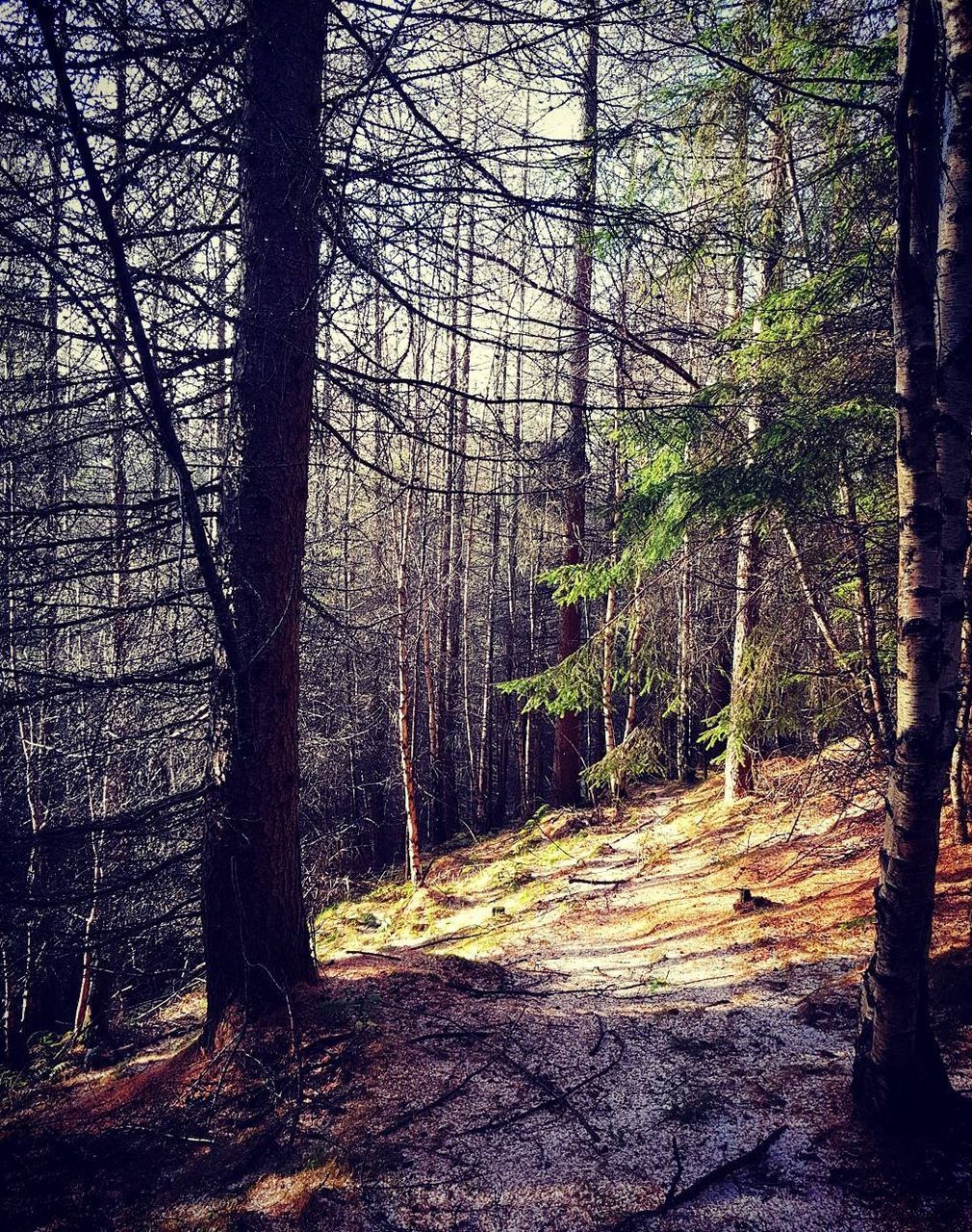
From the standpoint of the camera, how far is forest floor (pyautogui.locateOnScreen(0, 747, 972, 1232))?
8.65 feet

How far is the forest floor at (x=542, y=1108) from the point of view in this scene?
2637 millimetres

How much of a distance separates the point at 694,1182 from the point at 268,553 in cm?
364

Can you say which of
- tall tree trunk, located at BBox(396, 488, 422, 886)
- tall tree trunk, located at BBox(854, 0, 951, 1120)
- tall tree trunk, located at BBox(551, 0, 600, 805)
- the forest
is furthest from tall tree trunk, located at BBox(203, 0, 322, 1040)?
tall tree trunk, located at BBox(396, 488, 422, 886)

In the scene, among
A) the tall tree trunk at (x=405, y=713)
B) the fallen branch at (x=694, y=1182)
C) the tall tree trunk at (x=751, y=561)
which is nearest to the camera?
the fallen branch at (x=694, y=1182)

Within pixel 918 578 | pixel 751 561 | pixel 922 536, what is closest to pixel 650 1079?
pixel 918 578

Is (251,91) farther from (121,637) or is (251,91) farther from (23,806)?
(23,806)

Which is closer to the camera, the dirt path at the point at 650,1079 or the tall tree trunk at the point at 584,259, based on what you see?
the dirt path at the point at 650,1079

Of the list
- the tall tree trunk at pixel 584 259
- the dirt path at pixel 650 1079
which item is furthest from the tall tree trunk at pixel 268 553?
the tall tree trunk at pixel 584 259

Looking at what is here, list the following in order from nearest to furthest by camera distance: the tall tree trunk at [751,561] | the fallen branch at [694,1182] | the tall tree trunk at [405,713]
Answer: the fallen branch at [694,1182] → the tall tree trunk at [751,561] → the tall tree trunk at [405,713]

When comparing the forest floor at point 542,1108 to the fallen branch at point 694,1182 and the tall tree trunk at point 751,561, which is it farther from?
the tall tree trunk at point 751,561

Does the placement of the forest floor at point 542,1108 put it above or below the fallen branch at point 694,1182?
below

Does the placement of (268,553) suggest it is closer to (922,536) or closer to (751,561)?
(922,536)

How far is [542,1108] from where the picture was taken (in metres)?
3.29

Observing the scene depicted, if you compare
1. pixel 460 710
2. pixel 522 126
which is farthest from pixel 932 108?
pixel 460 710
